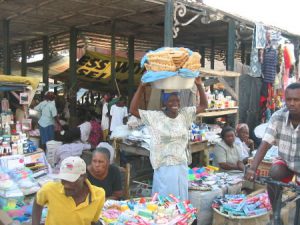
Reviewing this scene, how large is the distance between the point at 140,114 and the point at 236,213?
5.22 feet

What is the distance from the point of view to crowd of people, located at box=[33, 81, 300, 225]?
2.69 metres

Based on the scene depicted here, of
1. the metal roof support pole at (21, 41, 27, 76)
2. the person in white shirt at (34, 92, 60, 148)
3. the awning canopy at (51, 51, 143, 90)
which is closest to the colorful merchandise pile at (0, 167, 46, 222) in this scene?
the person in white shirt at (34, 92, 60, 148)

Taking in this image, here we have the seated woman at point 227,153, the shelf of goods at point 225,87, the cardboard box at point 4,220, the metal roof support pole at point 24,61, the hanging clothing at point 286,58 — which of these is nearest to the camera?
the cardboard box at point 4,220

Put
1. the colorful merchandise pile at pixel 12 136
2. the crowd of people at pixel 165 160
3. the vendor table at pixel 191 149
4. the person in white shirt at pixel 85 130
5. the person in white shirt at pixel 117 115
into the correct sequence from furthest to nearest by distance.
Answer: the person in white shirt at pixel 117 115 < the person in white shirt at pixel 85 130 < the vendor table at pixel 191 149 < the colorful merchandise pile at pixel 12 136 < the crowd of people at pixel 165 160

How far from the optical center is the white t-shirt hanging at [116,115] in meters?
8.58

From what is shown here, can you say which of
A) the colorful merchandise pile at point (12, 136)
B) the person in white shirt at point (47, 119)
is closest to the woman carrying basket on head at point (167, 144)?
the colorful merchandise pile at point (12, 136)

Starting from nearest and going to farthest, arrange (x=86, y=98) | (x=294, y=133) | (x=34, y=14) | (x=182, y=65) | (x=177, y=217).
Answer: (x=294, y=133), (x=177, y=217), (x=182, y=65), (x=34, y=14), (x=86, y=98)

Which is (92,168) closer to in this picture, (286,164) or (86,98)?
(286,164)

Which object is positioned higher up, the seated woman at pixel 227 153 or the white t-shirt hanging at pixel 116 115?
the white t-shirt hanging at pixel 116 115

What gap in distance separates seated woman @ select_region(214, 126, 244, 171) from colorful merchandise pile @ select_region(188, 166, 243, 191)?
0.20 meters

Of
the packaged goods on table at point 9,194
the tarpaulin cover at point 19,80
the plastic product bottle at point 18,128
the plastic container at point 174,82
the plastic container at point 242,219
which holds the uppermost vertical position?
the tarpaulin cover at point 19,80

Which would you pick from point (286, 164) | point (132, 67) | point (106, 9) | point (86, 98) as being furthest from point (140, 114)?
point (86, 98)

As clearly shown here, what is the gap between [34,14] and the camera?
9109mm

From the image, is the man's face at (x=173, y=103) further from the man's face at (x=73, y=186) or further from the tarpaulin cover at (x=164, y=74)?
the man's face at (x=73, y=186)
